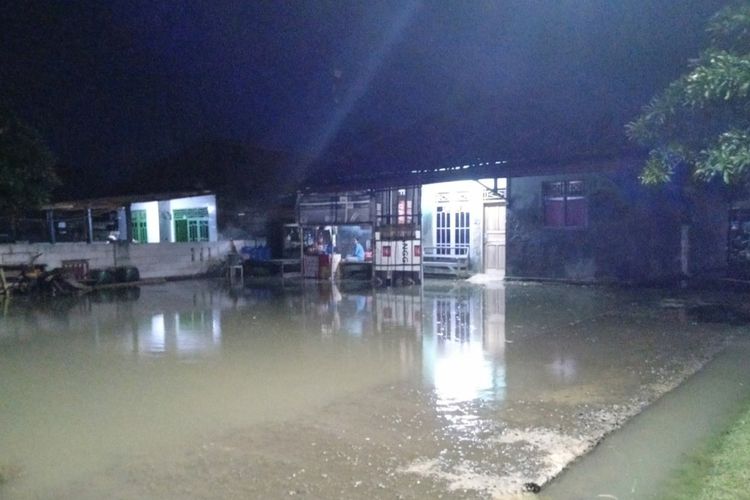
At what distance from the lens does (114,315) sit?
12234mm

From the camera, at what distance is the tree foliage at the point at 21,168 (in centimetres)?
1313

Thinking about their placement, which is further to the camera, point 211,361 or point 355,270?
point 355,270

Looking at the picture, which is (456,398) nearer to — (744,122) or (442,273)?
(744,122)

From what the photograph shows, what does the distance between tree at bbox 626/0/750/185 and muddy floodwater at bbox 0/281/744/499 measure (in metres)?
2.52

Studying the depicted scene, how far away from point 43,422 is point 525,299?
415 inches

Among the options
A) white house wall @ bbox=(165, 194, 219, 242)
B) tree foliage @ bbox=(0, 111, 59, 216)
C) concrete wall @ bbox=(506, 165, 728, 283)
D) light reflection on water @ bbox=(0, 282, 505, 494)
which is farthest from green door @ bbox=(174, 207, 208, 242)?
concrete wall @ bbox=(506, 165, 728, 283)

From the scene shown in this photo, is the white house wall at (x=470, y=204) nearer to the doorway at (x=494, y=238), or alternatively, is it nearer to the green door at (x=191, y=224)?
the doorway at (x=494, y=238)

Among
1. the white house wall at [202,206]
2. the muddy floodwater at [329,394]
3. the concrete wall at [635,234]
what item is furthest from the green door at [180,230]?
the concrete wall at [635,234]

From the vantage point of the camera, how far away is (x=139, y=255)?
789 inches

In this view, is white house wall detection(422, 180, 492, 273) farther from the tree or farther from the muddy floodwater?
the tree

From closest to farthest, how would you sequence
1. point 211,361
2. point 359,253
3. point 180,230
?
point 211,361 → point 359,253 → point 180,230

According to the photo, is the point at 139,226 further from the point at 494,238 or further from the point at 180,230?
the point at 494,238

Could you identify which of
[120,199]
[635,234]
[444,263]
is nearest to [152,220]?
[120,199]

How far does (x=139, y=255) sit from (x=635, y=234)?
16.0m
